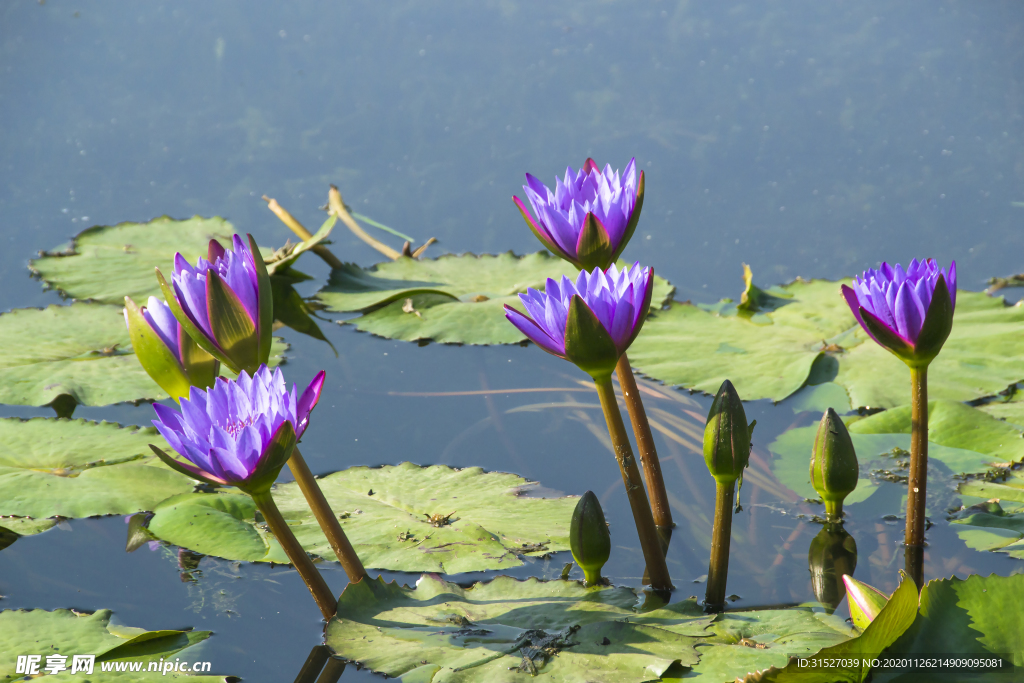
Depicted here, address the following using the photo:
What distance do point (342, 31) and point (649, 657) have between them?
3.98m

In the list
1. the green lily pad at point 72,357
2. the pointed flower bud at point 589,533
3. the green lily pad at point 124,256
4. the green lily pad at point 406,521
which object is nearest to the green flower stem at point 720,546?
the pointed flower bud at point 589,533

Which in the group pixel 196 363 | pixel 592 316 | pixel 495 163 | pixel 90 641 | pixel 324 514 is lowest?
pixel 90 641

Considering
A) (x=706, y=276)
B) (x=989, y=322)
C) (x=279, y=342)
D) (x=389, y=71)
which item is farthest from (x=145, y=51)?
(x=989, y=322)

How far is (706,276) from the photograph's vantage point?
2.69m

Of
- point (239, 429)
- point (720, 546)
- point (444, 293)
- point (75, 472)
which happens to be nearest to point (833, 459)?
point (720, 546)

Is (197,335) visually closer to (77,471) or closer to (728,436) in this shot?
(77,471)

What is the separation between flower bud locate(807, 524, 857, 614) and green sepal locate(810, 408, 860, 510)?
0.34 ft

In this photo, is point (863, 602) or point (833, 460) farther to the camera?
point (833, 460)

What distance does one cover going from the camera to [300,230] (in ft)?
9.41

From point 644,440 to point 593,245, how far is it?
0.42 metres

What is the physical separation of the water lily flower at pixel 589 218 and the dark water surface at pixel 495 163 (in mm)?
621

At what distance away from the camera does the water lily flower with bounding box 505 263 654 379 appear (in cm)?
116

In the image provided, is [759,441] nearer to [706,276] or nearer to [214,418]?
[706,276]

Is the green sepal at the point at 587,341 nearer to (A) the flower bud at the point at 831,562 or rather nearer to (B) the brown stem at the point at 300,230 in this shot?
(A) the flower bud at the point at 831,562
